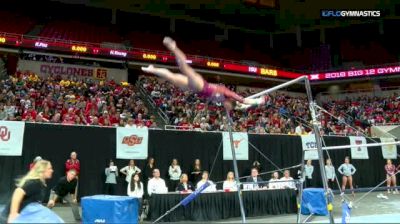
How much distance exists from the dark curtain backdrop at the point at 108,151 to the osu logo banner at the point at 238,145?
17 centimetres

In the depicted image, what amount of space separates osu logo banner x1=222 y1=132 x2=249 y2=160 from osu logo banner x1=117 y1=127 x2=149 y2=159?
2842mm

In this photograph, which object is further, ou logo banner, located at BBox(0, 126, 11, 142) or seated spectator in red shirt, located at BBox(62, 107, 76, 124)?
seated spectator in red shirt, located at BBox(62, 107, 76, 124)

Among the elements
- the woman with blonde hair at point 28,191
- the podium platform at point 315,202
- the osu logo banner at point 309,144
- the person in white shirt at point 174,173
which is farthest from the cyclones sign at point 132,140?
the woman with blonde hair at point 28,191

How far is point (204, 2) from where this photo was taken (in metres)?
25.5

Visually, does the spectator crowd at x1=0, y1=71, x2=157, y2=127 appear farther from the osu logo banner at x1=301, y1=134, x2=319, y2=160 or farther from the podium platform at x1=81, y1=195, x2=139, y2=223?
the osu logo banner at x1=301, y1=134, x2=319, y2=160

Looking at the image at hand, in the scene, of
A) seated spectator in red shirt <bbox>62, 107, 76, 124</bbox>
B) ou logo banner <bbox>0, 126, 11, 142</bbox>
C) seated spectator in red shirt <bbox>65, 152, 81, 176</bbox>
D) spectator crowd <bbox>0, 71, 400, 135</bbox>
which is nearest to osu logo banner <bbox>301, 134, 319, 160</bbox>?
spectator crowd <bbox>0, 71, 400, 135</bbox>

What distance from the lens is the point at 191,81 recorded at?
564cm

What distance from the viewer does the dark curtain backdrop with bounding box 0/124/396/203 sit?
33.9 feet

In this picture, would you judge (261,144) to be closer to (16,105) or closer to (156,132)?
(156,132)

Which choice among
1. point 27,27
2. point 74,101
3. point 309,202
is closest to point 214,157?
point 309,202

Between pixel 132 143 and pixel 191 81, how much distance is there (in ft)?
20.9

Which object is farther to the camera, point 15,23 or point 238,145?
point 15,23

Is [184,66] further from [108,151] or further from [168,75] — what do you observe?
[108,151]

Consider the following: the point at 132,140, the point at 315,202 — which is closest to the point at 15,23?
the point at 132,140
